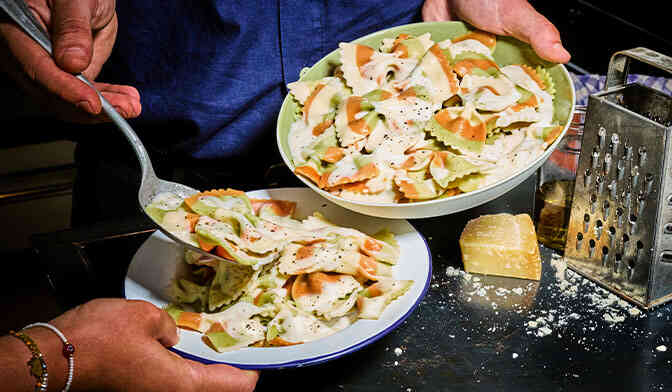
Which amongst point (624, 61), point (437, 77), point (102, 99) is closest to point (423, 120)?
point (437, 77)

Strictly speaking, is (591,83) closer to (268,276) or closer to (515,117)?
(515,117)

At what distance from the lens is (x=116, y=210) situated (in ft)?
5.46

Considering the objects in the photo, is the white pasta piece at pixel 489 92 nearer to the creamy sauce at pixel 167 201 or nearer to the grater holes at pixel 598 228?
the grater holes at pixel 598 228

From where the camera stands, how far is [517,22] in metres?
1.26

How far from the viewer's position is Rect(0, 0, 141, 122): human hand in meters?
1.09

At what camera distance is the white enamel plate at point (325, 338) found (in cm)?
88

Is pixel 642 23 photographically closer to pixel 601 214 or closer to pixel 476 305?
pixel 601 214

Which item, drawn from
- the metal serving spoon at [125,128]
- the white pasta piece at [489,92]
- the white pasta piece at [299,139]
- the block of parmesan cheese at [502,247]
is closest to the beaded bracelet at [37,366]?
the metal serving spoon at [125,128]

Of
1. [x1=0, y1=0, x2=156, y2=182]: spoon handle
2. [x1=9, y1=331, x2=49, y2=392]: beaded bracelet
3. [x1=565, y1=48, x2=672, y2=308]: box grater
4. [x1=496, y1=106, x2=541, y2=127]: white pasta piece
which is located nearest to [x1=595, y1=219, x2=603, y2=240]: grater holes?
[x1=565, y1=48, x2=672, y2=308]: box grater

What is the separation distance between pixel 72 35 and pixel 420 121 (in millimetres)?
621

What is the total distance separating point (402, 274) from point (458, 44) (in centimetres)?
54

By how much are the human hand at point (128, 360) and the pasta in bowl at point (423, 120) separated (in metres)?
0.34

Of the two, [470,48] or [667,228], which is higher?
[470,48]

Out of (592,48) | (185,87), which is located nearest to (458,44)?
(185,87)
